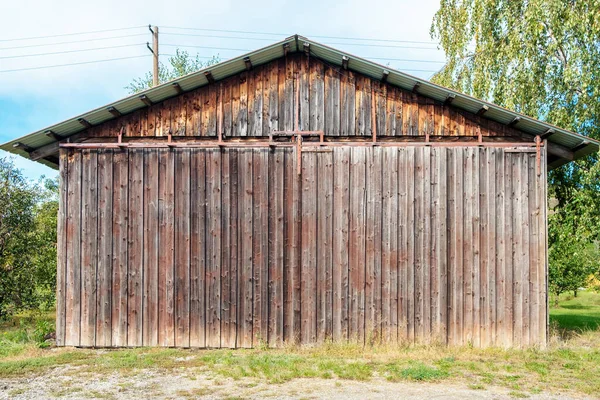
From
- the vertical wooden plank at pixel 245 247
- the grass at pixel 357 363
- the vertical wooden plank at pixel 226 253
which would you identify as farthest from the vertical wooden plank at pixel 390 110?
the grass at pixel 357 363

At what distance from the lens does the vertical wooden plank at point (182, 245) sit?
10000 millimetres

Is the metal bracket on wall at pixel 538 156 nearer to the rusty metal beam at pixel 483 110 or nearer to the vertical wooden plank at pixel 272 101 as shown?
the rusty metal beam at pixel 483 110

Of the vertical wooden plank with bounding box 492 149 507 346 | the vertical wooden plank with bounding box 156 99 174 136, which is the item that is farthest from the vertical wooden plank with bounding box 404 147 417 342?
the vertical wooden plank with bounding box 156 99 174 136

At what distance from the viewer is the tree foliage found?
14.2 metres

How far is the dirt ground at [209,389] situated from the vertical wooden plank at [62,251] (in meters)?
2.16

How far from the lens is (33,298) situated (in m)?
14.5

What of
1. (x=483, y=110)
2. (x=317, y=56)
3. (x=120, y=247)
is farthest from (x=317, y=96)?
(x=120, y=247)

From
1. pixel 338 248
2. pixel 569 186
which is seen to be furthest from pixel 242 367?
pixel 569 186

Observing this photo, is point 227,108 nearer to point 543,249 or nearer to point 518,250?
point 518,250

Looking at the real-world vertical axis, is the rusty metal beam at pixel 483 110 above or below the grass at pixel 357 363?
above

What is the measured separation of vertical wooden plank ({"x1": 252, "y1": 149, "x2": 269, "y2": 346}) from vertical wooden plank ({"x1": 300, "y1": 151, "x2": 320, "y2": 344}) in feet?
2.40

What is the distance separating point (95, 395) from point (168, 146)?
198 inches

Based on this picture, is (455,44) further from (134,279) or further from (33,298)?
(33,298)

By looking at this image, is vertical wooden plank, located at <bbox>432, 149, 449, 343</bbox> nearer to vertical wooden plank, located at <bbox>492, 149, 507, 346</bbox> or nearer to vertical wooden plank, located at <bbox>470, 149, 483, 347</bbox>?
vertical wooden plank, located at <bbox>470, 149, 483, 347</bbox>
